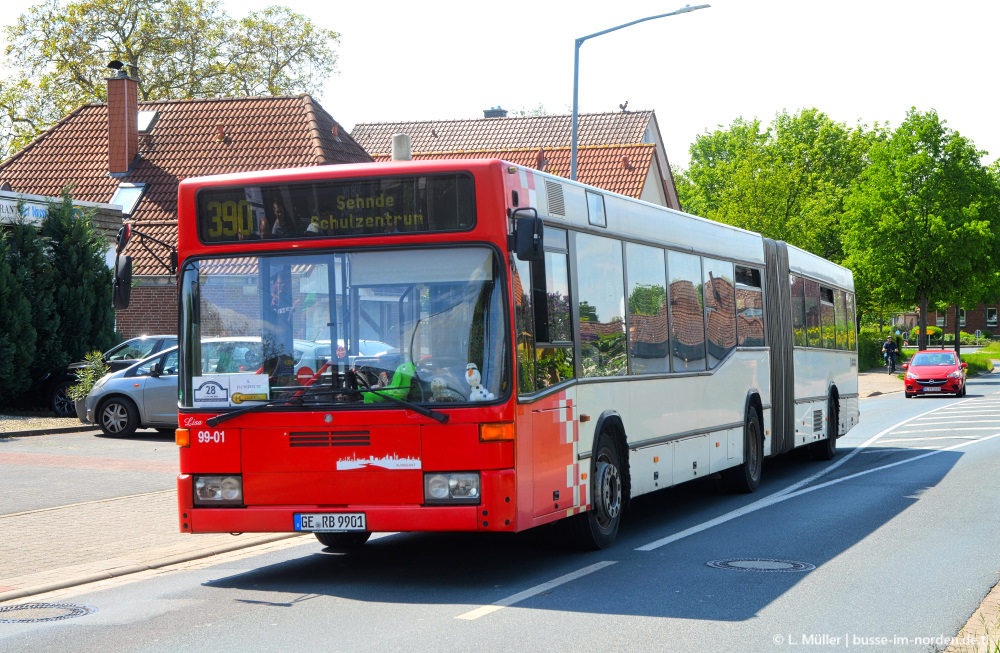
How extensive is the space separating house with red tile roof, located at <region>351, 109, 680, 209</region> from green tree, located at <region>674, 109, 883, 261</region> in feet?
11.6

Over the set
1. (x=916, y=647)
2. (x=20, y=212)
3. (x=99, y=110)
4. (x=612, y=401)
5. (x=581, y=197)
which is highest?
(x=99, y=110)

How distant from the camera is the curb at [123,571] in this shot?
347 inches

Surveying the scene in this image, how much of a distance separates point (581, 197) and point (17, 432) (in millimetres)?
15084

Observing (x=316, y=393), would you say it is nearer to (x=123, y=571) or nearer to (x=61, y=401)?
(x=123, y=571)

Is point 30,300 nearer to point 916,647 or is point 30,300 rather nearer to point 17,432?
point 17,432

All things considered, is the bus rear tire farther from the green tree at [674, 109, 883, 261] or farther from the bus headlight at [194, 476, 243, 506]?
the green tree at [674, 109, 883, 261]

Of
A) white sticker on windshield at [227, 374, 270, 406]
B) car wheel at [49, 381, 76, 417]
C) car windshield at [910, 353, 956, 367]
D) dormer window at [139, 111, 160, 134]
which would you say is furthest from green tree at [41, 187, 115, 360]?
car windshield at [910, 353, 956, 367]

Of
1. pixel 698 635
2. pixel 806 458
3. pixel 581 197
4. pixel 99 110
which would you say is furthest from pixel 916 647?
pixel 99 110

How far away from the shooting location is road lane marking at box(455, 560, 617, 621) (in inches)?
304

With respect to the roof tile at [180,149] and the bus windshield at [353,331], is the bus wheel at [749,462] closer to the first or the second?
the bus windshield at [353,331]

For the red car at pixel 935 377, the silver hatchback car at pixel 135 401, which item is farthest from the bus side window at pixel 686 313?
the red car at pixel 935 377

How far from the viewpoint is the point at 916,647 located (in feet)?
22.2

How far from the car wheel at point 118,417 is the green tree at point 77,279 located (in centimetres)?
513

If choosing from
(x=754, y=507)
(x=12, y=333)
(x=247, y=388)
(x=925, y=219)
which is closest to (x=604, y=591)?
(x=247, y=388)
